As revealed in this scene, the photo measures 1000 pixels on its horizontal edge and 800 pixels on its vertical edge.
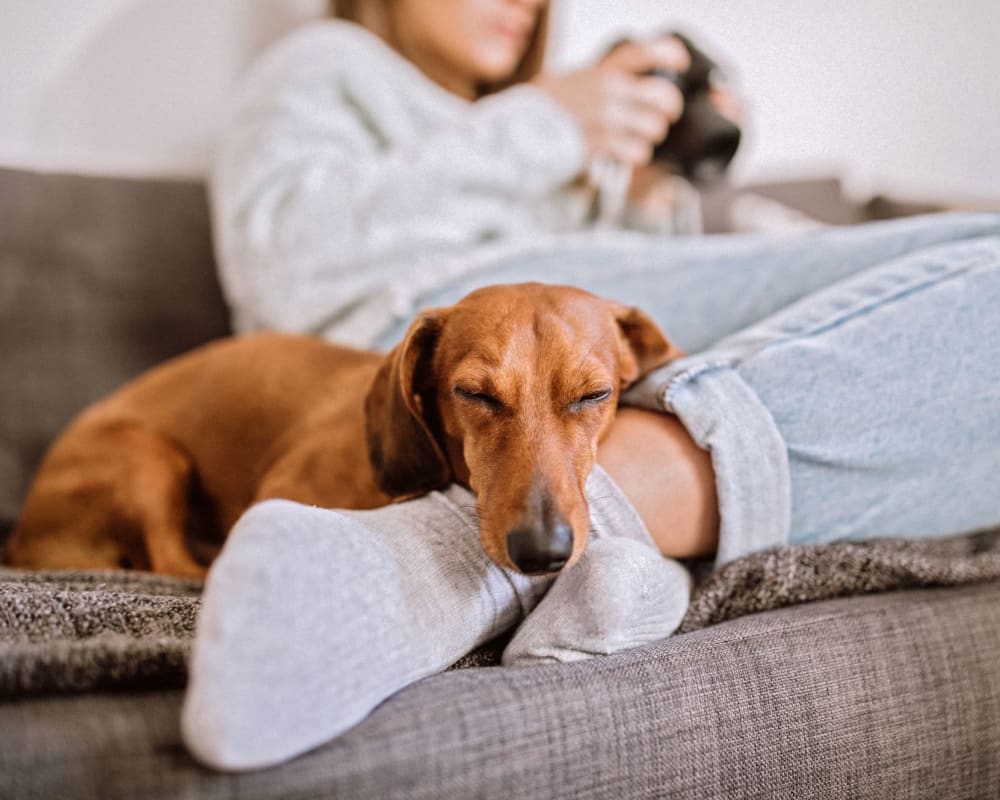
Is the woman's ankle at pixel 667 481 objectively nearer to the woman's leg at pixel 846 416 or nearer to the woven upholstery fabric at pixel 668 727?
the woman's leg at pixel 846 416

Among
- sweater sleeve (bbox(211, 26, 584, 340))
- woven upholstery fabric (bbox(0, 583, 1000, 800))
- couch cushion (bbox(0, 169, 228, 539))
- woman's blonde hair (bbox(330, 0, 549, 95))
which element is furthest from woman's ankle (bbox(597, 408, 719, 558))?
woman's blonde hair (bbox(330, 0, 549, 95))

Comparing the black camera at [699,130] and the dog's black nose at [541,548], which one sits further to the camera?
the black camera at [699,130]

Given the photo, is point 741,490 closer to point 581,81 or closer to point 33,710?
point 33,710

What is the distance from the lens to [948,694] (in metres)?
0.87

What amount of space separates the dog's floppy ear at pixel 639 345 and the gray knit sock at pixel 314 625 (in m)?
0.36

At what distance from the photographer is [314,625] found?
62 centimetres

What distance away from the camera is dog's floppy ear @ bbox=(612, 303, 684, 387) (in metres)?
1.03

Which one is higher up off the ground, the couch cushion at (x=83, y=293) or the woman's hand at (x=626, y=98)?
the woman's hand at (x=626, y=98)

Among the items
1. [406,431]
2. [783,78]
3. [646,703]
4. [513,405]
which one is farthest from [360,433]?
[783,78]

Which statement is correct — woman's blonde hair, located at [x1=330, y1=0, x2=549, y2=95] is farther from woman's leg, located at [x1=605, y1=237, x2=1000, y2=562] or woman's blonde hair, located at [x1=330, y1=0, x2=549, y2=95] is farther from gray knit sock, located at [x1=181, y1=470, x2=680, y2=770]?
gray knit sock, located at [x1=181, y1=470, x2=680, y2=770]

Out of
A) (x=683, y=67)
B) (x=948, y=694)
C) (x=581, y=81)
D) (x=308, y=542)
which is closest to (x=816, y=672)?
(x=948, y=694)

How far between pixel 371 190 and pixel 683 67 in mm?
615

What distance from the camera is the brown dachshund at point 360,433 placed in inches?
34.0

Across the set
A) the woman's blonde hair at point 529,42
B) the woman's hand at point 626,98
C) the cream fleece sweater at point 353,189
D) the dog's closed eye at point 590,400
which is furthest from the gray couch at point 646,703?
the woman's blonde hair at point 529,42
